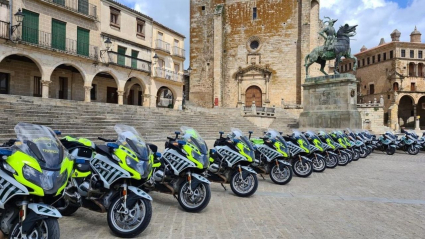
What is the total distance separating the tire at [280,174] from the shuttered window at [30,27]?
16674 mm

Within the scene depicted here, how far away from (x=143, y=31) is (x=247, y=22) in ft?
44.2

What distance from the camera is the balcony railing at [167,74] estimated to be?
86.2ft

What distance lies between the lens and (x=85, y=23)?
67.5 feet

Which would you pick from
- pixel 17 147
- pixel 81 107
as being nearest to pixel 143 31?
pixel 81 107

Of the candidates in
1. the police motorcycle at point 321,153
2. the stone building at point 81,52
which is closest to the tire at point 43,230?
the police motorcycle at point 321,153

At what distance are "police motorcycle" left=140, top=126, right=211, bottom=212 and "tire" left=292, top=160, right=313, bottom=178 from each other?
11.5 feet

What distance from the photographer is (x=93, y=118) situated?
549 inches

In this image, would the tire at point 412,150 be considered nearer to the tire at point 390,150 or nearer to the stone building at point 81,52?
the tire at point 390,150

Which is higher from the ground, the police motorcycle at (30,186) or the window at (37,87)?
the window at (37,87)

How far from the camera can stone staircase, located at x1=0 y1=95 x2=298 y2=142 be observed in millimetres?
11461

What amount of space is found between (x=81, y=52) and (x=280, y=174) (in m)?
18.1

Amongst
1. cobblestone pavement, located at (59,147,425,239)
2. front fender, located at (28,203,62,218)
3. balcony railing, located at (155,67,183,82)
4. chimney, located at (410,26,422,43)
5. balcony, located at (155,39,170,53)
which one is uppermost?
chimney, located at (410,26,422,43)

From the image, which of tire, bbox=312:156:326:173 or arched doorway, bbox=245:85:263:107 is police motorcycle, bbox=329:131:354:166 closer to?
tire, bbox=312:156:326:173

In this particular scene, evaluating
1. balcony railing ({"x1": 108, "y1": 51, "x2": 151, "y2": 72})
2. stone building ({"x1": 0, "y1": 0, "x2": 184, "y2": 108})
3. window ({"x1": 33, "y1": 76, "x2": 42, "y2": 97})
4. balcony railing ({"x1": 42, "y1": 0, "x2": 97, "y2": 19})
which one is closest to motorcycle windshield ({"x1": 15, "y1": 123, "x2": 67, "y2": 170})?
stone building ({"x1": 0, "y1": 0, "x2": 184, "y2": 108})
